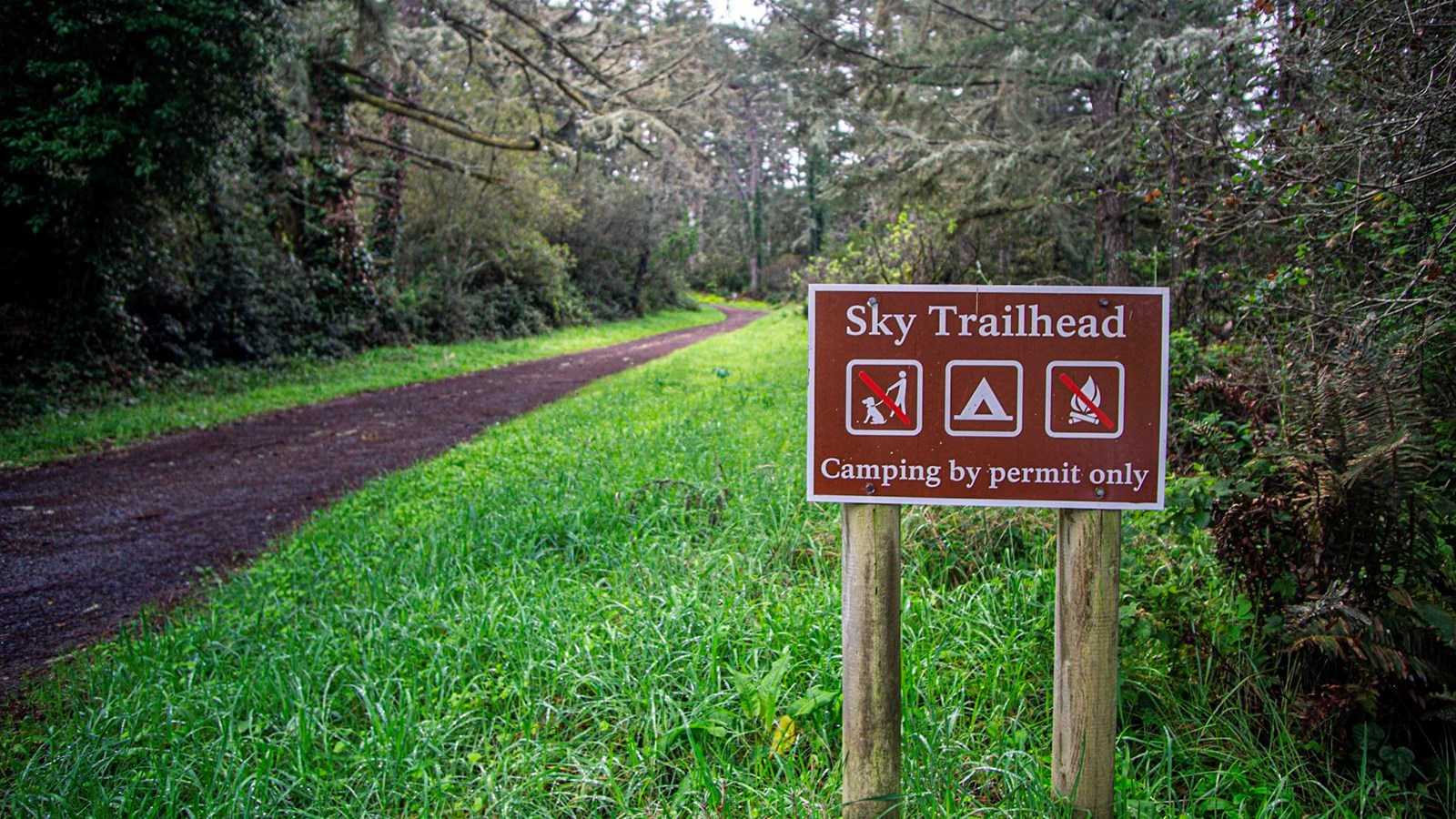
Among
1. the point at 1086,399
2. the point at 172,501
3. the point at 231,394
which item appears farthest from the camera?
the point at 231,394

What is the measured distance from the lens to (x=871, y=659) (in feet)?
7.20

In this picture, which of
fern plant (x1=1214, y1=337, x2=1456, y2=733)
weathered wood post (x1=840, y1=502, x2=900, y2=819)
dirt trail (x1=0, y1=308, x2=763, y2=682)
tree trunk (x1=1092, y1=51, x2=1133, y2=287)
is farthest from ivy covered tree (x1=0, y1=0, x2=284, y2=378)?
fern plant (x1=1214, y1=337, x2=1456, y2=733)

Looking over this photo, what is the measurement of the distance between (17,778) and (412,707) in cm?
130

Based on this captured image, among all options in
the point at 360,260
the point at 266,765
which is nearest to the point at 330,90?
→ the point at 360,260

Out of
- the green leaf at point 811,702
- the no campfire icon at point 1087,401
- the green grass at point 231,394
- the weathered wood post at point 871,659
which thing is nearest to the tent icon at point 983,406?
the no campfire icon at point 1087,401

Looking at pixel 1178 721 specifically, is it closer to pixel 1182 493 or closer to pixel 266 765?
pixel 1182 493

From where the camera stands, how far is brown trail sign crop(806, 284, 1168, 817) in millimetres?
2066

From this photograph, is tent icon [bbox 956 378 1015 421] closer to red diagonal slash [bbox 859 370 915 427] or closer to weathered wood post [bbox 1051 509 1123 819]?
red diagonal slash [bbox 859 370 915 427]

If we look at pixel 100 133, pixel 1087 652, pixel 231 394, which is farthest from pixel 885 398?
pixel 231 394

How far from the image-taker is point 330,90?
51.4ft

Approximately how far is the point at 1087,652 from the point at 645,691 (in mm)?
1519

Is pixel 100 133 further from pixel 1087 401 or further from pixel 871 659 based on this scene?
pixel 1087 401

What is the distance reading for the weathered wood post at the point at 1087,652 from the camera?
2.13 m

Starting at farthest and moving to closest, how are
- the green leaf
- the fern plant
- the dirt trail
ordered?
the dirt trail < the green leaf < the fern plant
